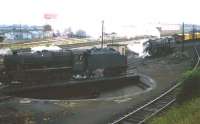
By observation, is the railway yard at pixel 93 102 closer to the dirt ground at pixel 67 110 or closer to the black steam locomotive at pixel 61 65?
the dirt ground at pixel 67 110

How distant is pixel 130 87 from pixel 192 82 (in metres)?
11.2

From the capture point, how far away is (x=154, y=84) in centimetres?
2539

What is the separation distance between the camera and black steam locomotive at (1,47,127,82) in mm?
21938

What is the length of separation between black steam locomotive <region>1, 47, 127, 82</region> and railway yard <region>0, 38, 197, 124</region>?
3.57 ft

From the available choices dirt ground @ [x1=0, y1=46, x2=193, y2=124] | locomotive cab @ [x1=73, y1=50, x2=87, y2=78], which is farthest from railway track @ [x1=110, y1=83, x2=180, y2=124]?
locomotive cab @ [x1=73, y1=50, x2=87, y2=78]

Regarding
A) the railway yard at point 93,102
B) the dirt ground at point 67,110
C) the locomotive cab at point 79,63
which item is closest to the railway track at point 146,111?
the railway yard at point 93,102

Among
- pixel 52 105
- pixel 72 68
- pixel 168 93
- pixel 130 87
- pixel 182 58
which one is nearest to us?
pixel 52 105

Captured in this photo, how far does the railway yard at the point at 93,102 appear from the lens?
15.4m

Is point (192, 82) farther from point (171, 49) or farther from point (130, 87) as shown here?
point (171, 49)

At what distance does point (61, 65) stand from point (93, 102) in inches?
243

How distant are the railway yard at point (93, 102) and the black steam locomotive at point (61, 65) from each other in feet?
3.57

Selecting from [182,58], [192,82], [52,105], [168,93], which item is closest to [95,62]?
[168,93]

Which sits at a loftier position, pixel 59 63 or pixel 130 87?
pixel 59 63

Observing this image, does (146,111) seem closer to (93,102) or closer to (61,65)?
(93,102)
